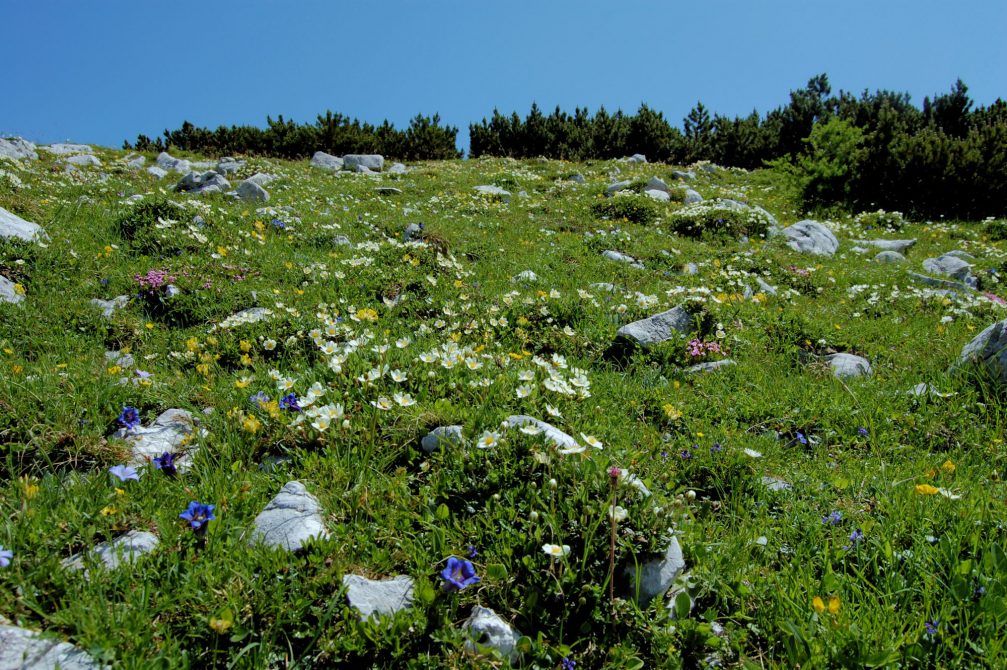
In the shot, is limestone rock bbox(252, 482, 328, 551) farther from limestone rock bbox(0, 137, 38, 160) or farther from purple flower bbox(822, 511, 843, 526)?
limestone rock bbox(0, 137, 38, 160)

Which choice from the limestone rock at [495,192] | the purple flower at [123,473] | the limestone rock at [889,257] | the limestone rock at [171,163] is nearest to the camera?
the purple flower at [123,473]

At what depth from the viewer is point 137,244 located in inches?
314

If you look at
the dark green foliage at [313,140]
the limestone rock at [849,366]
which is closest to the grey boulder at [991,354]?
the limestone rock at [849,366]

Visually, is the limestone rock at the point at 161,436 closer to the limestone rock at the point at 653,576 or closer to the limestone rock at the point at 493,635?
the limestone rock at the point at 493,635

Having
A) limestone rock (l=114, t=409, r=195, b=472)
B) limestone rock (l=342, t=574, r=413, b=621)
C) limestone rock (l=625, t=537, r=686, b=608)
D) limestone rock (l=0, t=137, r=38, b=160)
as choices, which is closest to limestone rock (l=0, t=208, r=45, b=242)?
limestone rock (l=114, t=409, r=195, b=472)

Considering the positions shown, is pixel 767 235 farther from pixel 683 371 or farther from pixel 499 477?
pixel 499 477

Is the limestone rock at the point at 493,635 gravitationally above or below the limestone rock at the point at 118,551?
below

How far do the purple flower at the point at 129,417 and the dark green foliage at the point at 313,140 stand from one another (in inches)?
1097

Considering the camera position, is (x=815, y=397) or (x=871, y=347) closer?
(x=815, y=397)

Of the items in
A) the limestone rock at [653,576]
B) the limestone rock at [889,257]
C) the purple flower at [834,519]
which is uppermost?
the limestone rock at [889,257]

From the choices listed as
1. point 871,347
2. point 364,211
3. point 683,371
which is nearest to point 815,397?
point 683,371

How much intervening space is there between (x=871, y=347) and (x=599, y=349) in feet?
10.7

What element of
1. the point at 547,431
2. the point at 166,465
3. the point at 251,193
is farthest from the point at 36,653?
the point at 251,193

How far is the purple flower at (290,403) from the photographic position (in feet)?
12.5
